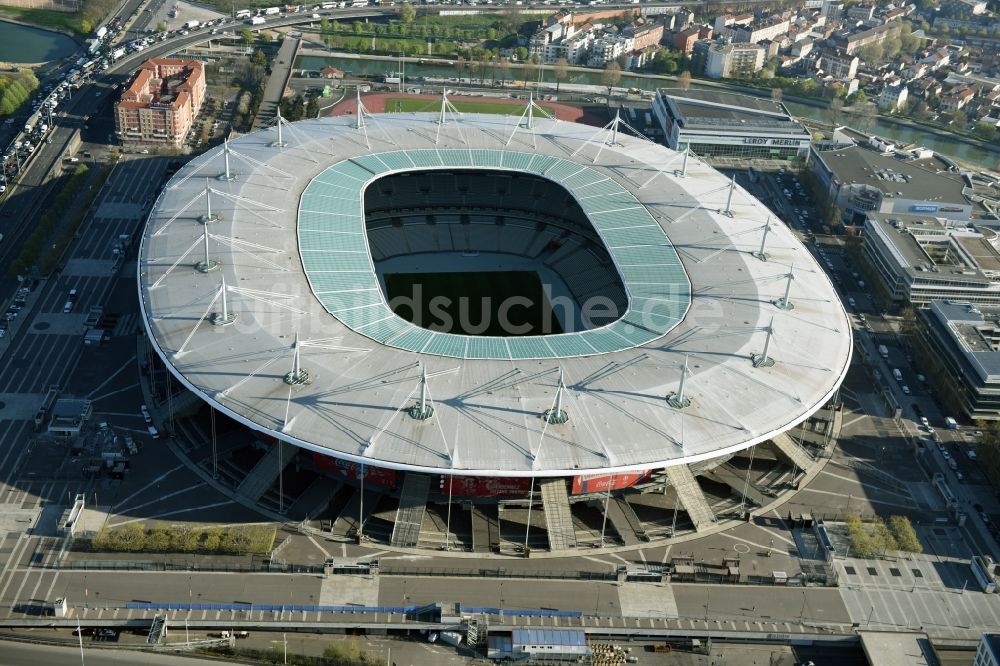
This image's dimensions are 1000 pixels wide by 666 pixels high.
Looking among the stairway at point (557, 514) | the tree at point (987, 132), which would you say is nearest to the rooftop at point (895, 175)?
the tree at point (987, 132)

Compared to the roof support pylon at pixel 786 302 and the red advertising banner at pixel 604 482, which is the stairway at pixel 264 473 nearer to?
the red advertising banner at pixel 604 482

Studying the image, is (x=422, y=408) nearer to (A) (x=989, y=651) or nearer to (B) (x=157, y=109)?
(A) (x=989, y=651)

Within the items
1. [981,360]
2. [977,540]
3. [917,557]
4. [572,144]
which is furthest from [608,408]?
[572,144]

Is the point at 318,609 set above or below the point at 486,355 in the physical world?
below

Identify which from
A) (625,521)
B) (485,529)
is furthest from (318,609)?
(625,521)

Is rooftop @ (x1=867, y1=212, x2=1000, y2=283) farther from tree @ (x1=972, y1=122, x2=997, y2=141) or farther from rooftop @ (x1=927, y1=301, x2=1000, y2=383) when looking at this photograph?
tree @ (x1=972, y1=122, x2=997, y2=141)

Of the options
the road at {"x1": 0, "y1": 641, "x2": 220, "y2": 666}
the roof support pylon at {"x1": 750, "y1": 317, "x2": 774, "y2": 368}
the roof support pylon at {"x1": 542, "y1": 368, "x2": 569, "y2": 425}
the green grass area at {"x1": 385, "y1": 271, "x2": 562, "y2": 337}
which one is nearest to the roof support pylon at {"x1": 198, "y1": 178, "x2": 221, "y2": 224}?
the green grass area at {"x1": 385, "y1": 271, "x2": 562, "y2": 337}
